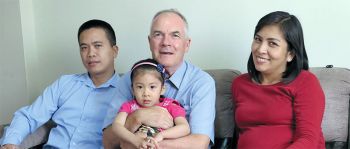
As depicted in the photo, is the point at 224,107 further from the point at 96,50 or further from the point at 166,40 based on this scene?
the point at 96,50

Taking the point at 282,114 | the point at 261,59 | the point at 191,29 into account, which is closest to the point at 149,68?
the point at 261,59

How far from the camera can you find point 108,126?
5.72 feet

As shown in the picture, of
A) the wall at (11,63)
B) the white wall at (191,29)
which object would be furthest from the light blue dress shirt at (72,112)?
the wall at (11,63)

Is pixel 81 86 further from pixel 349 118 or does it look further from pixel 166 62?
Answer: pixel 349 118

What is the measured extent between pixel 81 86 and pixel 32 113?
0.31 meters

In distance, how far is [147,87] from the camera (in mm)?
1604

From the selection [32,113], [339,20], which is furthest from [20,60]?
[339,20]

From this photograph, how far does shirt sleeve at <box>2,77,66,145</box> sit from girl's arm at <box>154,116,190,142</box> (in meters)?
0.85

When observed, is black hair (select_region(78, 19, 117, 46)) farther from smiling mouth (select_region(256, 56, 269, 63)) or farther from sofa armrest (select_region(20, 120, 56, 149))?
smiling mouth (select_region(256, 56, 269, 63))

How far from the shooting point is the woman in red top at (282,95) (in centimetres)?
149

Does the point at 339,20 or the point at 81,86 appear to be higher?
the point at 339,20

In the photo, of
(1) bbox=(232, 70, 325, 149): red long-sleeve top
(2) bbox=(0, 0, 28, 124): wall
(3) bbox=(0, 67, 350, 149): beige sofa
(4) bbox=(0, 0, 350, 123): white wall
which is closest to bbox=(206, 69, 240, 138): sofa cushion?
(3) bbox=(0, 67, 350, 149): beige sofa

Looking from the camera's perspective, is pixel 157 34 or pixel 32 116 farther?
pixel 32 116

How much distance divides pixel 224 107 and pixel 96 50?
79cm
